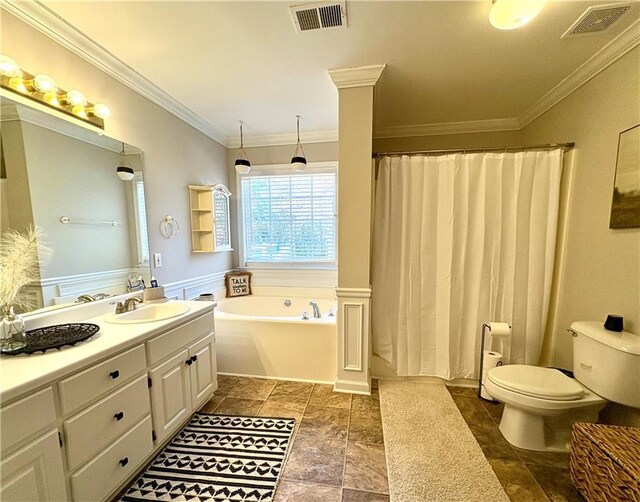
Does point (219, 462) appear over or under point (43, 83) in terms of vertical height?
under

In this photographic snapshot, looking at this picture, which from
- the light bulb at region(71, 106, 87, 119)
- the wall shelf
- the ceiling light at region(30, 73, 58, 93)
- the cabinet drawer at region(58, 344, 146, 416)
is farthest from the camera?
the wall shelf

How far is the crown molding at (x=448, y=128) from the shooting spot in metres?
2.79

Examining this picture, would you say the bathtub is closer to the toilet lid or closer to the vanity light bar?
the toilet lid

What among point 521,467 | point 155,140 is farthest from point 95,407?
point 521,467

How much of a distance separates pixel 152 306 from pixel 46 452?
960 millimetres

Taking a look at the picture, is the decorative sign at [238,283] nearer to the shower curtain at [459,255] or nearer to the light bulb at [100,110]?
the shower curtain at [459,255]

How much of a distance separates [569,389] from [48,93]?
3.39 m

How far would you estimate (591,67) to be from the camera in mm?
1777

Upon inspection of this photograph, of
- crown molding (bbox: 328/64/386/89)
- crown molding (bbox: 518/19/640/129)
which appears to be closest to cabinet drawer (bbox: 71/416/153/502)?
crown molding (bbox: 328/64/386/89)

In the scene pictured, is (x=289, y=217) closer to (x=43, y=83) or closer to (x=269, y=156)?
(x=269, y=156)

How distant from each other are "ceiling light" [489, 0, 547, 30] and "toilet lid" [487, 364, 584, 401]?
75.9 inches

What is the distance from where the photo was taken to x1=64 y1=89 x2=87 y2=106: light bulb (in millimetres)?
1565

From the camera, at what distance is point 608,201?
1696 mm

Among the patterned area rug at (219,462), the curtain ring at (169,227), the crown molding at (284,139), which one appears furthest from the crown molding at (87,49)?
the patterned area rug at (219,462)
